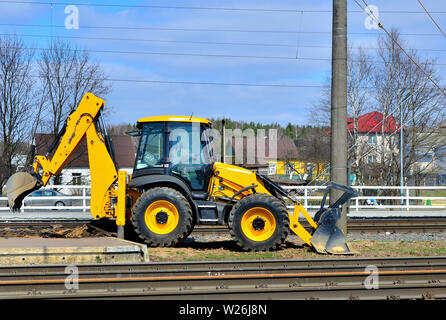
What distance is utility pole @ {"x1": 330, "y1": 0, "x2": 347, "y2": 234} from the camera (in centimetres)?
1123

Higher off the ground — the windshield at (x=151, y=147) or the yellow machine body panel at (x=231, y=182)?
the windshield at (x=151, y=147)

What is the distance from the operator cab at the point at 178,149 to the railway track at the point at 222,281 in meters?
3.55

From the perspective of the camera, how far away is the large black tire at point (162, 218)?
11070 mm

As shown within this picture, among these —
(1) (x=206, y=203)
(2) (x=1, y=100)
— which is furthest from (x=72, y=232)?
(2) (x=1, y=100)

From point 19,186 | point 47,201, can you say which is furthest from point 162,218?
point 47,201

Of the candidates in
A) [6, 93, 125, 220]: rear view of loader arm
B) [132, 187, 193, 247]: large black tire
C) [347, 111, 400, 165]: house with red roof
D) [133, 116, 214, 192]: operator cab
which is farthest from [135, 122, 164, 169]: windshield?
[347, 111, 400, 165]: house with red roof

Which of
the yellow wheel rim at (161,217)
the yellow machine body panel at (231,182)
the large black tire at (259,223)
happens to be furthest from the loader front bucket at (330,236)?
the yellow wheel rim at (161,217)

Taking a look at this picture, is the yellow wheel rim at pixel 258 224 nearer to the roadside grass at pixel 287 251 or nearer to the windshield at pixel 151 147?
the roadside grass at pixel 287 251

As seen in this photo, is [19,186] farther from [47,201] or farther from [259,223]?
[47,201]

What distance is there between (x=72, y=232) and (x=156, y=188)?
218 centimetres

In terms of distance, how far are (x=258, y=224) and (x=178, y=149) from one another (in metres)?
2.49

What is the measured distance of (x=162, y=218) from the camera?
11117 millimetres

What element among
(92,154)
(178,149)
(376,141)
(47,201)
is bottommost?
Result: (47,201)
